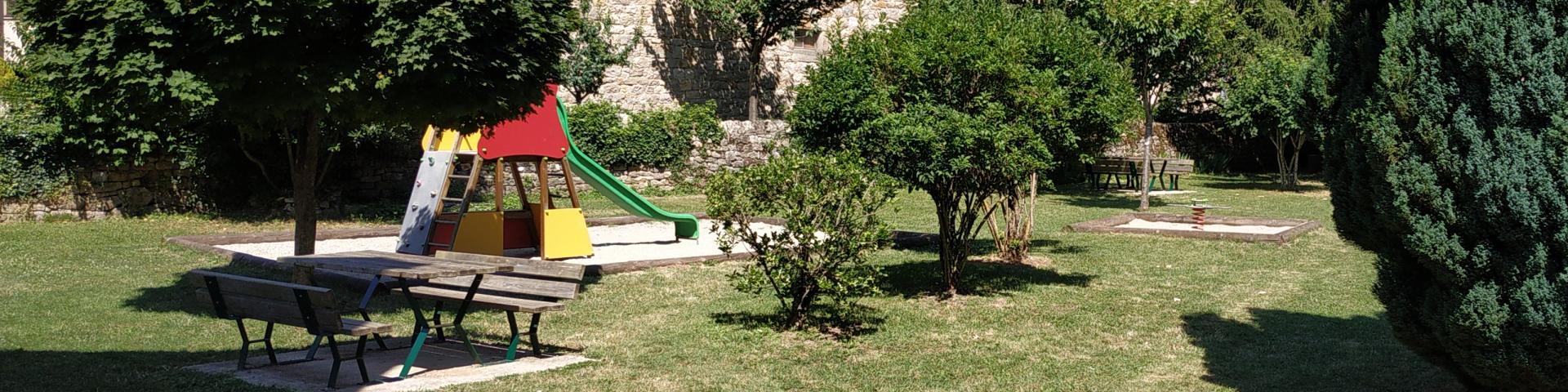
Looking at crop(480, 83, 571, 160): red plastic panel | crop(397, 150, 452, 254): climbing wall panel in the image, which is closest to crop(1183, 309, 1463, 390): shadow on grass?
crop(480, 83, 571, 160): red plastic panel

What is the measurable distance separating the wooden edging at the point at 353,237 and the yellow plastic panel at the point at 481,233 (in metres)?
1.36

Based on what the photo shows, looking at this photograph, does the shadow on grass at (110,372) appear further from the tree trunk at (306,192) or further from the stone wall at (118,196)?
the stone wall at (118,196)

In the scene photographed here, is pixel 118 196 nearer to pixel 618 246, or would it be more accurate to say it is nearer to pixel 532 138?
pixel 618 246

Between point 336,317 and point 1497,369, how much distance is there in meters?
4.68

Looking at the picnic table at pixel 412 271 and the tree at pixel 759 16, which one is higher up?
the tree at pixel 759 16

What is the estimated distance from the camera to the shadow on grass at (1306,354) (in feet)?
20.1

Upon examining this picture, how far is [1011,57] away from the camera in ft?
27.2

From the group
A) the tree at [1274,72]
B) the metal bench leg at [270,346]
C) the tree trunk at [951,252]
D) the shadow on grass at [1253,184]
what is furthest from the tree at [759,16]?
the metal bench leg at [270,346]

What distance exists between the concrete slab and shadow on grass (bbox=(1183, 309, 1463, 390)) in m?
3.45

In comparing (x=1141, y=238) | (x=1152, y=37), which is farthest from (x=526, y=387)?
(x=1152, y=37)

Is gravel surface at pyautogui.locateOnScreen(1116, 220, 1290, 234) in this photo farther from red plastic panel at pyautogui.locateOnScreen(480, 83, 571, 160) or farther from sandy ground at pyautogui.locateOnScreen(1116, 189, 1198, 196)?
red plastic panel at pyautogui.locateOnScreen(480, 83, 571, 160)

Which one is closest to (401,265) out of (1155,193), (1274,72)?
(1155,193)

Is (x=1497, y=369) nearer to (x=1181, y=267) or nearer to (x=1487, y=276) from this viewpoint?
(x=1487, y=276)

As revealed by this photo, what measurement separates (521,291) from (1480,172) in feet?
14.4
